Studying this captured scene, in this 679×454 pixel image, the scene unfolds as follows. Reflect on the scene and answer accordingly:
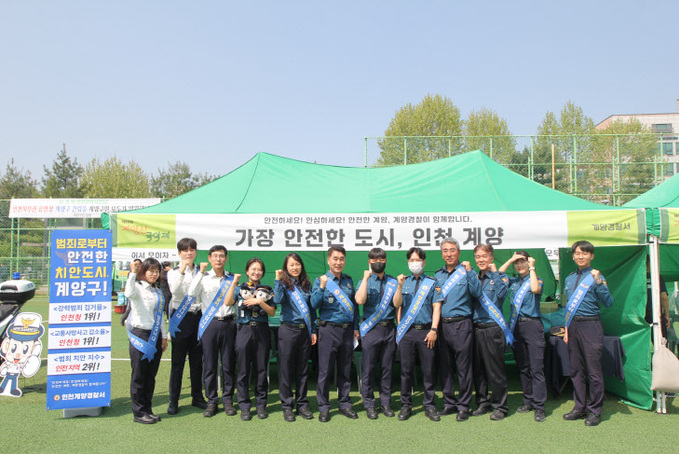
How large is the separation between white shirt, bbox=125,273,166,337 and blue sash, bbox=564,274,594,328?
3.96 metres

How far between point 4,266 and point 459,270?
19029 mm

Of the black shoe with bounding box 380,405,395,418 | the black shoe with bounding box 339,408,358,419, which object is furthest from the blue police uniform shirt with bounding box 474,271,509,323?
the black shoe with bounding box 339,408,358,419

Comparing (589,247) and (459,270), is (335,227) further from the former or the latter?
(589,247)

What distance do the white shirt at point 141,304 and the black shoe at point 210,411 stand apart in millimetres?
933

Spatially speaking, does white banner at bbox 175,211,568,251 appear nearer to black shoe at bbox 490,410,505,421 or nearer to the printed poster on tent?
the printed poster on tent

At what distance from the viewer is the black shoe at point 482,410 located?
5.07 meters

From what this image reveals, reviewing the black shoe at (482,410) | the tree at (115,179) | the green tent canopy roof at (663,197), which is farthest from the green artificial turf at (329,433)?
the tree at (115,179)

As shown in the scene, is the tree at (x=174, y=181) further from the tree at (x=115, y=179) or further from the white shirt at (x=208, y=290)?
the white shirt at (x=208, y=290)

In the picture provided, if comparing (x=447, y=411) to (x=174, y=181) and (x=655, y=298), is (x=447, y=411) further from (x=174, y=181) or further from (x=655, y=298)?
(x=174, y=181)

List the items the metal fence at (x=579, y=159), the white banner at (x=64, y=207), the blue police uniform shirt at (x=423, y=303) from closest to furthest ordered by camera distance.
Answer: the blue police uniform shirt at (x=423, y=303), the metal fence at (x=579, y=159), the white banner at (x=64, y=207)

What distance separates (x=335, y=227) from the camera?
5.60 m

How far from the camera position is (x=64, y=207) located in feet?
63.0

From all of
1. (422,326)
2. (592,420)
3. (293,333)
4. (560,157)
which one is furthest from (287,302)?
(560,157)

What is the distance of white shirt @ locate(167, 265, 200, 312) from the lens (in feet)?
16.7
